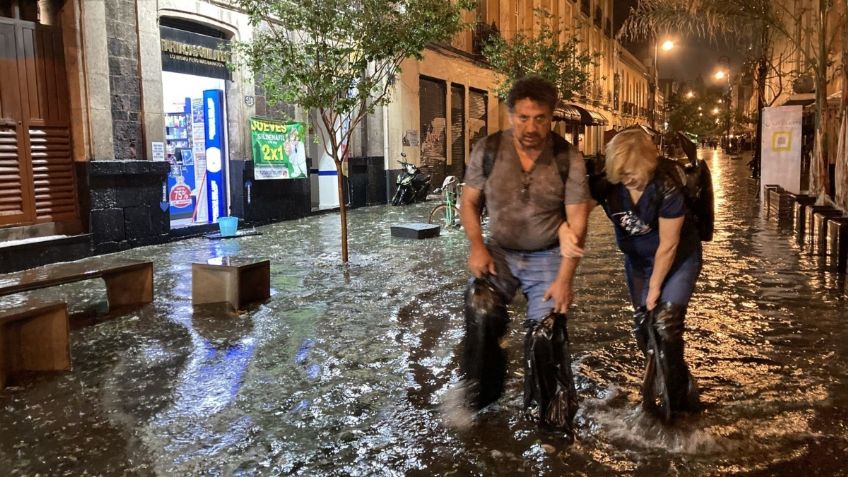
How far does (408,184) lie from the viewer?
2047 cm

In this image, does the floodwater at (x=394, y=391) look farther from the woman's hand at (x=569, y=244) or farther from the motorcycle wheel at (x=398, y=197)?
the motorcycle wheel at (x=398, y=197)

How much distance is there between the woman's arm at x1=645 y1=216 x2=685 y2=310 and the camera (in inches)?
149

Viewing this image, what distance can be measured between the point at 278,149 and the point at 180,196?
8.64 ft

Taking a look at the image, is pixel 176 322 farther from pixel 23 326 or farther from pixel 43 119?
pixel 43 119

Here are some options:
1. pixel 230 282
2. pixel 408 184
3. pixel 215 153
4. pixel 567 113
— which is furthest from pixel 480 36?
pixel 230 282

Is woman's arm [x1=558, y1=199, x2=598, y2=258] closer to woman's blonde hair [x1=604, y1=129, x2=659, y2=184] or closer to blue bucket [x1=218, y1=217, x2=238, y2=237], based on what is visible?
woman's blonde hair [x1=604, y1=129, x2=659, y2=184]

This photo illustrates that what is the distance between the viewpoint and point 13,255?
10094 mm

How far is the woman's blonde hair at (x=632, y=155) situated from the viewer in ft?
12.5

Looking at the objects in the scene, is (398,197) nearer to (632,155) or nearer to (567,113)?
(567,113)

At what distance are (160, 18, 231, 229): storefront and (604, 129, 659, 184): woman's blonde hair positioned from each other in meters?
11.2

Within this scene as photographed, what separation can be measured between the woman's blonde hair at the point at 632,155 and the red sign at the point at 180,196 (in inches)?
456

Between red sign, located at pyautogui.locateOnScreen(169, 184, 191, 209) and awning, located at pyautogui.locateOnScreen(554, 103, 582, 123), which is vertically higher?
awning, located at pyautogui.locateOnScreen(554, 103, 582, 123)

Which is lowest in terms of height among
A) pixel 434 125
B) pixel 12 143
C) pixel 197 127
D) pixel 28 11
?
pixel 12 143

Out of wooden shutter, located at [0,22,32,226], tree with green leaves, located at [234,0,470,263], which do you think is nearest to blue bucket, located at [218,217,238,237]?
wooden shutter, located at [0,22,32,226]
